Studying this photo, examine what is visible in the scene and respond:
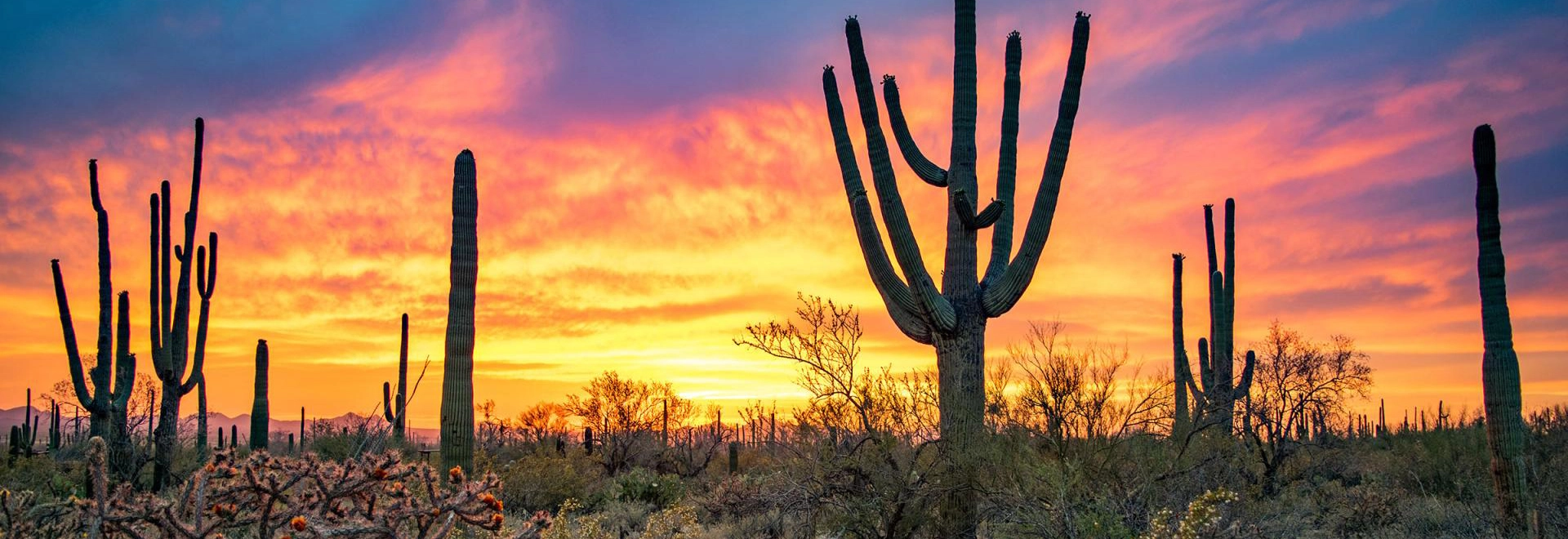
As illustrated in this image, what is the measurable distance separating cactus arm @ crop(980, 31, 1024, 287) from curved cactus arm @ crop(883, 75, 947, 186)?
772 mm

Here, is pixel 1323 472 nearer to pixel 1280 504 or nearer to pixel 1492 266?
pixel 1280 504

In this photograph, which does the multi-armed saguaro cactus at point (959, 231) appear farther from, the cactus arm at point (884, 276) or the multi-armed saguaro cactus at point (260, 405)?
the multi-armed saguaro cactus at point (260, 405)

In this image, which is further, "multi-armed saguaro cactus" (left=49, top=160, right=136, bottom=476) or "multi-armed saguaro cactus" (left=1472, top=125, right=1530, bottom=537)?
"multi-armed saguaro cactus" (left=49, top=160, right=136, bottom=476)

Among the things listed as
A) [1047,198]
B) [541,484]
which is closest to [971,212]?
[1047,198]

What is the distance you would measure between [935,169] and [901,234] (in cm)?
165

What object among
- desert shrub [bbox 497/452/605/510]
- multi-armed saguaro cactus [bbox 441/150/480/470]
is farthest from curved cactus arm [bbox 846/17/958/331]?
desert shrub [bbox 497/452/605/510]

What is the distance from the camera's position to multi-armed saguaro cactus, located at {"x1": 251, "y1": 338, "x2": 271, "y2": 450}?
2431cm

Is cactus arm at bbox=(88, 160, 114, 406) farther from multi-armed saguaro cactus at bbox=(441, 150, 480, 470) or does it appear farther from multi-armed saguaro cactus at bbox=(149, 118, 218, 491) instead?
multi-armed saguaro cactus at bbox=(441, 150, 480, 470)

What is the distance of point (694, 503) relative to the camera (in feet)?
51.2

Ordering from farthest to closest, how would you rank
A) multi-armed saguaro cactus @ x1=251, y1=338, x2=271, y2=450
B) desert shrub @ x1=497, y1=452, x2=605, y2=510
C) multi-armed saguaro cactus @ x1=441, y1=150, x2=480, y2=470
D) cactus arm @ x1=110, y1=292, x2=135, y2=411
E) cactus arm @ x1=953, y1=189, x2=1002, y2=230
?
1. multi-armed saguaro cactus @ x1=251, y1=338, x2=271, y2=450
2. cactus arm @ x1=110, y1=292, x2=135, y2=411
3. desert shrub @ x1=497, y1=452, x2=605, y2=510
4. cactus arm @ x1=953, y1=189, x2=1002, y2=230
5. multi-armed saguaro cactus @ x1=441, y1=150, x2=480, y2=470

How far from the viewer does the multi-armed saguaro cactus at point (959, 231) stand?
11.6 meters

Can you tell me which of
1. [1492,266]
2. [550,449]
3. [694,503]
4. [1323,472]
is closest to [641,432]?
[550,449]

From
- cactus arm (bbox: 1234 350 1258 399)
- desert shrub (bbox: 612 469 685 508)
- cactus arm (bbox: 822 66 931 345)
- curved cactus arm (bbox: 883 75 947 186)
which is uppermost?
curved cactus arm (bbox: 883 75 947 186)

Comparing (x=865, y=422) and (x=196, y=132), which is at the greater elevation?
(x=196, y=132)
